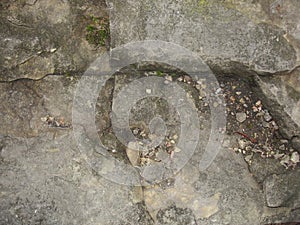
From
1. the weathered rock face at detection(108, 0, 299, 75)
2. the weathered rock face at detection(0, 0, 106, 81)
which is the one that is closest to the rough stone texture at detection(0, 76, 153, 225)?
Answer: the weathered rock face at detection(0, 0, 106, 81)

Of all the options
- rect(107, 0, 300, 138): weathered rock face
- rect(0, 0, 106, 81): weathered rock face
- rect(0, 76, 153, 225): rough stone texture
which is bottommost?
rect(0, 76, 153, 225): rough stone texture

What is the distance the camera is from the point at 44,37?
2.93 m

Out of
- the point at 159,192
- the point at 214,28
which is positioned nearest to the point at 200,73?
the point at 214,28

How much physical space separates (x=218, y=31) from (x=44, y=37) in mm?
1059

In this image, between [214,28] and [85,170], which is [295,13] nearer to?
[214,28]

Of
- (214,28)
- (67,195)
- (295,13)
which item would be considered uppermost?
(295,13)

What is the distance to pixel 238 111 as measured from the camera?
2.94m

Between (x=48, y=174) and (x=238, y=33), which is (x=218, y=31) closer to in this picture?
(x=238, y=33)

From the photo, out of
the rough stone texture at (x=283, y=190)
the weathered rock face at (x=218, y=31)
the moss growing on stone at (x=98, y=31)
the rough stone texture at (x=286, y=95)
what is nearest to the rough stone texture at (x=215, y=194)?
the rough stone texture at (x=283, y=190)

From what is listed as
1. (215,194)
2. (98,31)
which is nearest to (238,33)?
(98,31)

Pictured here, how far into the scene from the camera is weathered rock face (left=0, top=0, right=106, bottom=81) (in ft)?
9.59

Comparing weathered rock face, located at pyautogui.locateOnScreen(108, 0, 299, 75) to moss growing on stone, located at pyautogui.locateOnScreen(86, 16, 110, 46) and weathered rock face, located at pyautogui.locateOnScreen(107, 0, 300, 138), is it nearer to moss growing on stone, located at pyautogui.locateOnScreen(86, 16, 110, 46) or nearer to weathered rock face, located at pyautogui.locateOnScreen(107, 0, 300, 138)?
weathered rock face, located at pyautogui.locateOnScreen(107, 0, 300, 138)

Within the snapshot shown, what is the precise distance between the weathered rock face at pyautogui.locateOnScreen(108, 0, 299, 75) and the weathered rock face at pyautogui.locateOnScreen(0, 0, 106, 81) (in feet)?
1.00

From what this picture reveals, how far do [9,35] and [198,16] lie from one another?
3.79 ft
